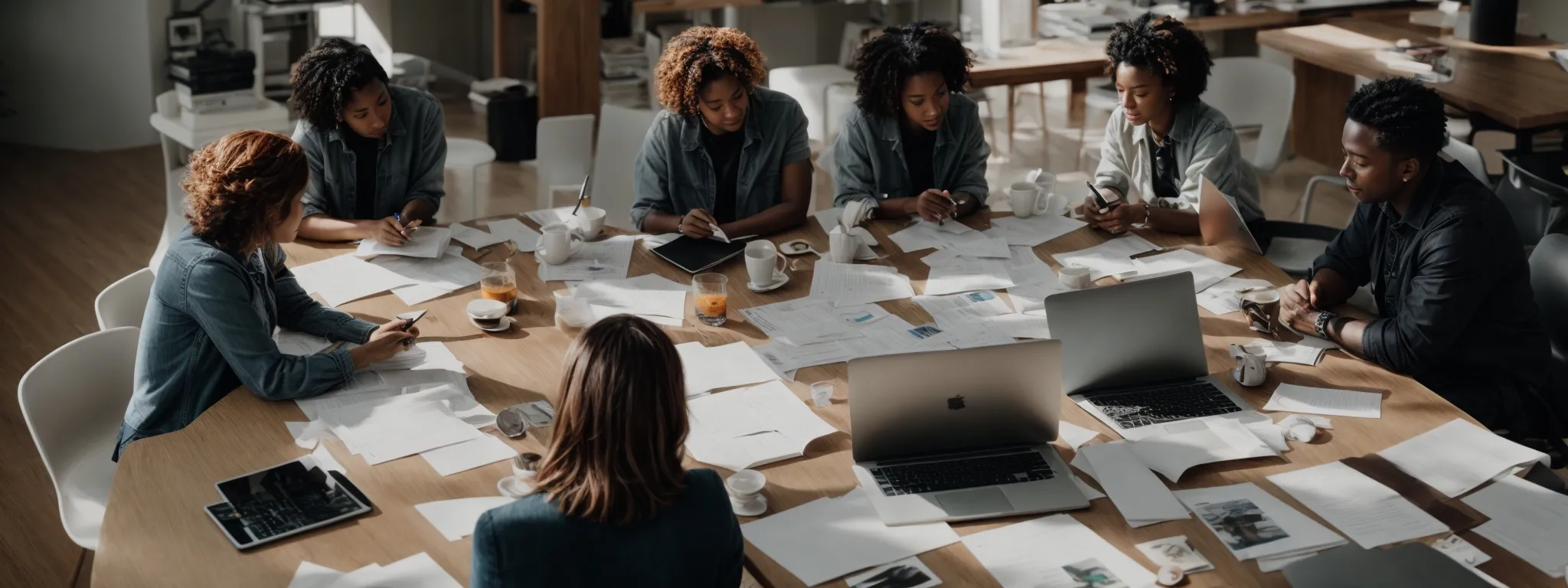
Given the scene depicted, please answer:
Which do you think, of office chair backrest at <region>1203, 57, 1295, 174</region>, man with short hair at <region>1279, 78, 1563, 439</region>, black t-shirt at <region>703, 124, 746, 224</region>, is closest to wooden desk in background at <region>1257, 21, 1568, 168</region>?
office chair backrest at <region>1203, 57, 1295, 174</region>

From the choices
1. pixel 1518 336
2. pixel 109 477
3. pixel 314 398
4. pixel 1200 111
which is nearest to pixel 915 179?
pixel 1200 111

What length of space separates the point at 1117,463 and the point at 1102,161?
1.88 m

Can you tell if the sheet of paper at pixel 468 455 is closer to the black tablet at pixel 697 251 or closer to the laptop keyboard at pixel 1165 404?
the black tablet at pixel 697 251

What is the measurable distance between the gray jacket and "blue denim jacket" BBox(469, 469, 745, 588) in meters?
2.14

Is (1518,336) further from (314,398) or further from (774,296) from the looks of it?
(314,398)

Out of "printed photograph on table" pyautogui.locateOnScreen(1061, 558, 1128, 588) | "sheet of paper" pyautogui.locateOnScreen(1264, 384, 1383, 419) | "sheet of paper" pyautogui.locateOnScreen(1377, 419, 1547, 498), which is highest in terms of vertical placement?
"sheet of paper" pyautogui.locateOnScreen(1264, 384, 1383, 419)

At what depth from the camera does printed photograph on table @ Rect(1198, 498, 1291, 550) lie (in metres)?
2.37

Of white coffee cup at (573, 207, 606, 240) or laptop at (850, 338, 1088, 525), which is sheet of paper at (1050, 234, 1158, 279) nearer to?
laptop at (850, 338, 1088, 525)

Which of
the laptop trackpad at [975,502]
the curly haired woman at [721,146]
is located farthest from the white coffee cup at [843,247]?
the laptop trackpad at [975,502]

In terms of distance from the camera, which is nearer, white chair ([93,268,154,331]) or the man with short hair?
the man with short hair

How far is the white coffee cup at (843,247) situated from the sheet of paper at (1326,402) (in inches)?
44.8

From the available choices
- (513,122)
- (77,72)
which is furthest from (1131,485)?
(77,72)

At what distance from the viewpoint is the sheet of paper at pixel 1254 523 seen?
7.71ft

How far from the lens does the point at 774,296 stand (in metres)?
3.43
